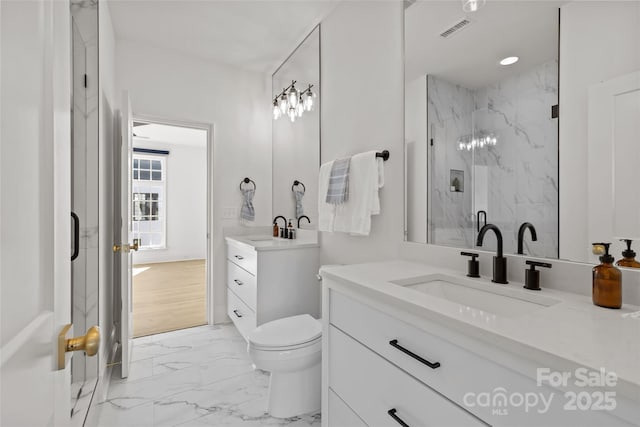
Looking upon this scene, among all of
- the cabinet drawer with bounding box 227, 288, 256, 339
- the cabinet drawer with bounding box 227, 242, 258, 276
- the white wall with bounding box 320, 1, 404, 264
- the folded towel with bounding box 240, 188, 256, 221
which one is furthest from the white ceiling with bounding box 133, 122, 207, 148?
the white wall with bounding box 320, 1, 404, 264

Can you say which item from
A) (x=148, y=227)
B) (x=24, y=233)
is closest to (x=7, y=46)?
(x=24, y=233)

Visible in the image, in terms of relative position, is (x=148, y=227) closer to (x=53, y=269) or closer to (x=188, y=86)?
(x=188, y=86)

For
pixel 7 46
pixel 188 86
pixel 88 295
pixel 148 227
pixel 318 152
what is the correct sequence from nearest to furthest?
pixel 7 46 < pixel 88 295 < pixel 318 152 < pixel 188 86 < pixel 148 227

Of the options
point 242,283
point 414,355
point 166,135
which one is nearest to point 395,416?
point 414,355

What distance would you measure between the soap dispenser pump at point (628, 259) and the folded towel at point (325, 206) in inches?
55.9

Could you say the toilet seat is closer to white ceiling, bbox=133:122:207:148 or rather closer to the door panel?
the door panel

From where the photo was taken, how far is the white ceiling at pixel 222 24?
7.56ft

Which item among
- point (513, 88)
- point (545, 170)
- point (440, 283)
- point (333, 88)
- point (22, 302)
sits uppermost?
point (333, 88)

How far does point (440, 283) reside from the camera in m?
1.31

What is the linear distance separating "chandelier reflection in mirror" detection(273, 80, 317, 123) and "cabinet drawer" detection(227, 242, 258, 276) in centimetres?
129

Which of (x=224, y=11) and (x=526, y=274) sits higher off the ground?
(x=224, y=11)

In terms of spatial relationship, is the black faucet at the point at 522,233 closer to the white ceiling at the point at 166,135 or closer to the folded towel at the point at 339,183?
the folded towel at the point at 339,183

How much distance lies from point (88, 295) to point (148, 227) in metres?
5.16

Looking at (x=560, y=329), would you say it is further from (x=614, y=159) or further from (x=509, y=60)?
(x=509, y=60)
